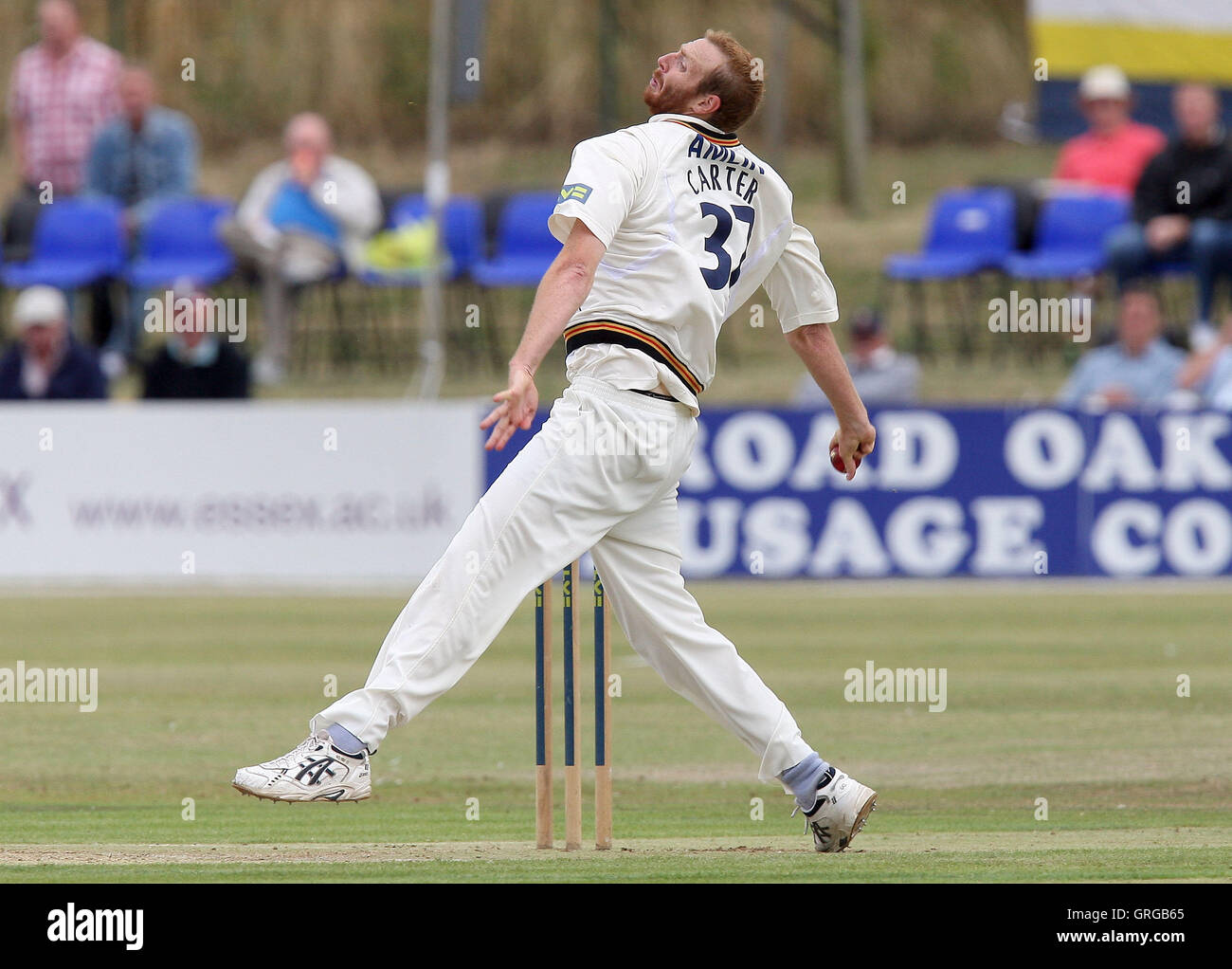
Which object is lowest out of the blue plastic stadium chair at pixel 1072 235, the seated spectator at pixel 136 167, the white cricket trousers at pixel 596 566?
the white cricket trousers at pixel 596 566

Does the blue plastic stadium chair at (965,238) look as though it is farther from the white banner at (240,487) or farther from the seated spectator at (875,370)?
the white banner at (240,487)

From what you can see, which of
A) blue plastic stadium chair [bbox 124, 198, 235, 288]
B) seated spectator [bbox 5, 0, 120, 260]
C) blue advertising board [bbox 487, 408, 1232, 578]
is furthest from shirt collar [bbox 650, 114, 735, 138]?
seated spectator [bbox 5, 0, 120, 260]

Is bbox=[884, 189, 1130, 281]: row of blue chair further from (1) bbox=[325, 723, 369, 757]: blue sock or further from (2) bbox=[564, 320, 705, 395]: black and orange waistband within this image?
(1) bbox=[325, 723, 369, 757]: blue sock

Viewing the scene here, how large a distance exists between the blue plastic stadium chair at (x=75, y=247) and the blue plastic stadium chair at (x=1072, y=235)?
8.79 meters

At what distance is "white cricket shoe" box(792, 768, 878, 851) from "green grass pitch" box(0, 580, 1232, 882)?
0.11 meters

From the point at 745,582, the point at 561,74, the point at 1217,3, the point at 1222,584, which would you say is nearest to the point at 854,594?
the point at 745,582

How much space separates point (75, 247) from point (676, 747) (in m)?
13.3

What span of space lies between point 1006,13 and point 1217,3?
11860 millimetres

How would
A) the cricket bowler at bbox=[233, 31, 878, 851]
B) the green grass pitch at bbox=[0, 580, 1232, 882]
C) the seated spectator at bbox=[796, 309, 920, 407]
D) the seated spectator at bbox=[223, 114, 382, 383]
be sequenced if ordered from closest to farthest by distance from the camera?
1. the cricket bowler at bbox=[233, 31, 878, 851]
2. the green grass pitch at bbox=[0, 580, 1232, 882]
3. the seated spectator at bbox=[796, 309, 920, 407]
4. the seated spectator at bbox=[223, 114, 382, 383]

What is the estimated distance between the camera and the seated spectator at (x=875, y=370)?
62.6 feet

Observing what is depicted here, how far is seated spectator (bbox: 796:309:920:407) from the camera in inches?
752

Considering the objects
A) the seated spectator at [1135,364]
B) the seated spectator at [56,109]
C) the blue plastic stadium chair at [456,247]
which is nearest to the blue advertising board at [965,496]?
the seated spectator at [1135,364]

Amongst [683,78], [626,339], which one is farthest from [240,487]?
[626,339]
